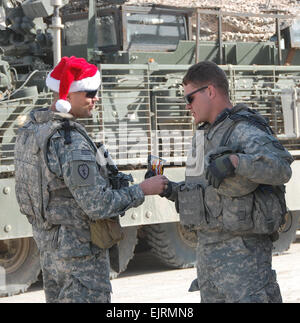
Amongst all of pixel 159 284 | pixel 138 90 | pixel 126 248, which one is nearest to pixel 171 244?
pixel 126 248

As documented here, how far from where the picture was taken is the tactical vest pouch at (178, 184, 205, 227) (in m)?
3.13

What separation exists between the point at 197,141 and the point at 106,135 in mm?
3739

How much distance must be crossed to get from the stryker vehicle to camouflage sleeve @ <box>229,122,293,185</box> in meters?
3.81

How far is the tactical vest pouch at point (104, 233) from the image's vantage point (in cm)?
314

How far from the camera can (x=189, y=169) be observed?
332 centimetres

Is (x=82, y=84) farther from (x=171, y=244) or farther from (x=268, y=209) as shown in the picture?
(x=171, y=244)

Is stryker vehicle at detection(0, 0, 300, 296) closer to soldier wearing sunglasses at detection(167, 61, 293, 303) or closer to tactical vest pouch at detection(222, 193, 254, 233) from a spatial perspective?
Answer: soldier wearing sunglasses at detection(167, 61, 293, 303)

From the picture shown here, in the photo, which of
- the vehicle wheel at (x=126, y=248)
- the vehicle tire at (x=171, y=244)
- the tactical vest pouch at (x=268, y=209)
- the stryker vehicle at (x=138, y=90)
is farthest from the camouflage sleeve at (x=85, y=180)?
the vehicle tire at (x=171, y=244)

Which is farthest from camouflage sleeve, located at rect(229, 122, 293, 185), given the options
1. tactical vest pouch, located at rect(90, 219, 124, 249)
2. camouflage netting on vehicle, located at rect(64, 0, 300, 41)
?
camouflage netting on vehicle, located at rect(64, 0, 300, 41)

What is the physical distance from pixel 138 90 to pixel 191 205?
4.23 meters

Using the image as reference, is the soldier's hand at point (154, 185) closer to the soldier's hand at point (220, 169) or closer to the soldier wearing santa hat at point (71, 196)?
the soldier wearing santa hat at point (71, 196)

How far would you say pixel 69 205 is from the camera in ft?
10.3

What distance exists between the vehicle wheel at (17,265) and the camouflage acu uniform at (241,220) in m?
3.79
